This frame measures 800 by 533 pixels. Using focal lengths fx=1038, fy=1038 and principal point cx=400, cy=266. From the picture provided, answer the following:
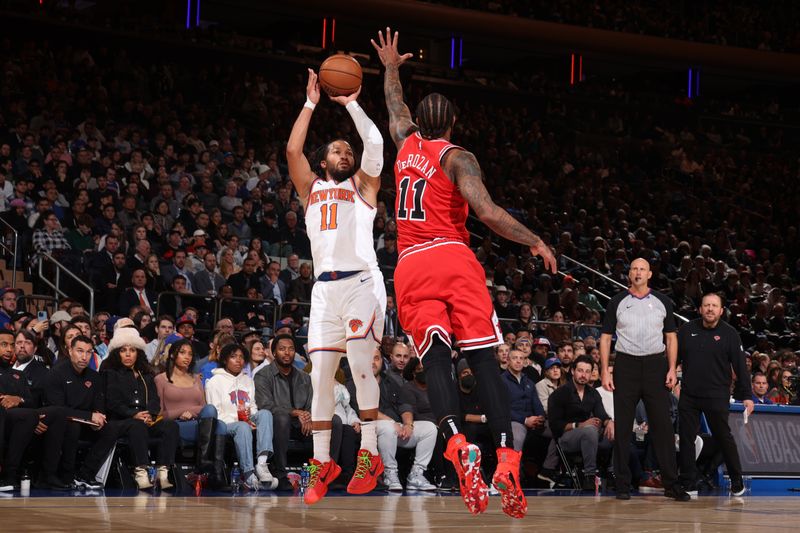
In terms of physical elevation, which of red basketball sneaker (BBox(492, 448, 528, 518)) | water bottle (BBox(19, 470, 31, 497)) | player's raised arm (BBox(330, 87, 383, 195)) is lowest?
water bottle (BBox(19, 470, 31, 497))

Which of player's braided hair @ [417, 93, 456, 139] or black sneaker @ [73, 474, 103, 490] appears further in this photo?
black sneaker @ [73, 474, 103, 490]

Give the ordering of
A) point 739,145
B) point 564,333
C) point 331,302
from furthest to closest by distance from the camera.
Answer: point 739,145 → point 564,333 → point 331,302

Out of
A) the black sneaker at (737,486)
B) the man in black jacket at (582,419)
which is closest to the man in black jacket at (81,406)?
the man in black jacket at (582,419)

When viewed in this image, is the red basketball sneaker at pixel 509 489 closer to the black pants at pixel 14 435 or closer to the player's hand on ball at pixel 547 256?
the player's hand on ball at pixel 547 256

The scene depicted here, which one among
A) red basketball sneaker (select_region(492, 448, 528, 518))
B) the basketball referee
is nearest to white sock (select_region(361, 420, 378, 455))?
red basketball sneaker (select_region(492, 448, 528, 518))

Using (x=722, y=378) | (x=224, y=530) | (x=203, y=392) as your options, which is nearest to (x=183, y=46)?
(x=203, y=392)

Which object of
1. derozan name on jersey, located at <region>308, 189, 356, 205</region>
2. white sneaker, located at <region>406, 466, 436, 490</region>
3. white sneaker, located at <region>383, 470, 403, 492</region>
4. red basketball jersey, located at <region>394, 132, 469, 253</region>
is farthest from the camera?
white sneaker, located at <region>406, 466, 436, 490</region>

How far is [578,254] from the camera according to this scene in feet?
65.1

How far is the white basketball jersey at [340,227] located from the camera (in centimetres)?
618

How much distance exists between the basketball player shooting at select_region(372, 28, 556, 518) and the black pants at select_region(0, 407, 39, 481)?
168 inches

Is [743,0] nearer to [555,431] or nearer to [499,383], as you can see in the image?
[555,431]

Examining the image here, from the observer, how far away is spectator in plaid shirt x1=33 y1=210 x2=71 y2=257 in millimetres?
12894

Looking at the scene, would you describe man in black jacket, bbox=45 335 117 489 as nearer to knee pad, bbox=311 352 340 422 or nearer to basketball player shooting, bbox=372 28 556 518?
knee pad, bbox=311 352 340 422

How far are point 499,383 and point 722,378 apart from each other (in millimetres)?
4792
